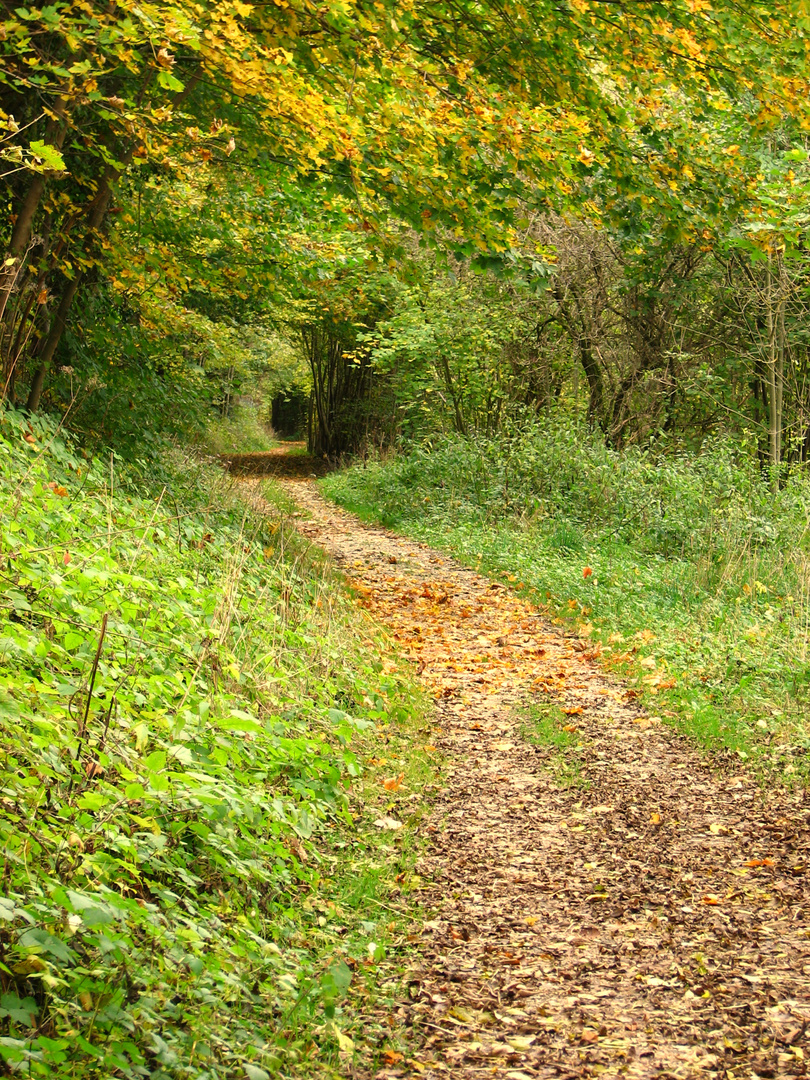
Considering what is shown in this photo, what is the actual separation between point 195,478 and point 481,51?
17.4ft

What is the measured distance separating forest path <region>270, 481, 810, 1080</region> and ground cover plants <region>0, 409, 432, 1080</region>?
0.28 m

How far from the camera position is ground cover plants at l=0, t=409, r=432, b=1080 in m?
2.60

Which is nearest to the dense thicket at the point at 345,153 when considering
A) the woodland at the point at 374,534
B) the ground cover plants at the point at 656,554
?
the woodland at the point at 374,534

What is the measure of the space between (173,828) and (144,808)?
17 centimetres

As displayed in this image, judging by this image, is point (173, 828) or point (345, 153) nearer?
point (173, 828)

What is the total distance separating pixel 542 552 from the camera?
12.1m

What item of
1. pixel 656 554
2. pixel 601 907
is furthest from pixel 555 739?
pixel 656 554

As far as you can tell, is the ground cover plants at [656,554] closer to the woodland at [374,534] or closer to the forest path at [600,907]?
the woodland at [374,534]

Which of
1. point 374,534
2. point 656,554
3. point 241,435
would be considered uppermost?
point 656,554

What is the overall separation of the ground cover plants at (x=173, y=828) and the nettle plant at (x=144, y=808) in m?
0.01

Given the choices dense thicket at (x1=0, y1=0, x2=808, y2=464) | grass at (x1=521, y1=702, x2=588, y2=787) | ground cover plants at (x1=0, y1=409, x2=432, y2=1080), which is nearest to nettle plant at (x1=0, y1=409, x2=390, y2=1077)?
ground cover plants at (x1=0, y1=409, x2=432, y2=1080)

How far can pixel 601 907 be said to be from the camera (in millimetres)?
4160

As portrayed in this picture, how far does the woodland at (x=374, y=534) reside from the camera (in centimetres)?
311

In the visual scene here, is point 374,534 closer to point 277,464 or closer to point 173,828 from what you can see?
point 173,828
